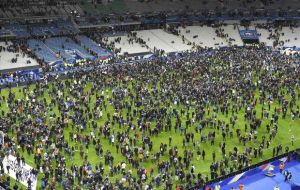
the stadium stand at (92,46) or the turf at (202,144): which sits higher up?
the stadium stand at (92,46)

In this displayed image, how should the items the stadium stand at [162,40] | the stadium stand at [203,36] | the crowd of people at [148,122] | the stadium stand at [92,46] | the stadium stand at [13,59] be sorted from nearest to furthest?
the crowd of people at [148,122] < the stadium stand at [13,59] < the stadium stand at [92,46] < the stadium stand at [162,40] < the stadium stand at [203,36]

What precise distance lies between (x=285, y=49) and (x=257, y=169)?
43.7 metres

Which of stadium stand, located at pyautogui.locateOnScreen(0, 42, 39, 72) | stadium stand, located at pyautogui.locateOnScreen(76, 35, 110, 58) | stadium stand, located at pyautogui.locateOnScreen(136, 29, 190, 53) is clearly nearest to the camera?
stadium stand, located at pyautogui.locateOnScreen(0, 42, 39, 72)

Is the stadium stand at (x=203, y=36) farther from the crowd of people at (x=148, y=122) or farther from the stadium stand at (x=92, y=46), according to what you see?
the crowd of people at (x=148, y=122)

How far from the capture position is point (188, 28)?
256 feet

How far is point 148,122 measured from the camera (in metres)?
35.5

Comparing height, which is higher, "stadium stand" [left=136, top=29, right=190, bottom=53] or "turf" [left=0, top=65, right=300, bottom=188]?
"stadium stand" [left=136, top=29, right=190, bottom=53]

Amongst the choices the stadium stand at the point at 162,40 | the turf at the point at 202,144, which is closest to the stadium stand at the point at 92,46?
the stadium stand at the point at 162,40

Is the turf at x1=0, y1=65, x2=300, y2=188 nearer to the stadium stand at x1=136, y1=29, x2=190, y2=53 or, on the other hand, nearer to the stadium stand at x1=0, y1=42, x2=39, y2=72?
the stadium stand at x1=0, y1=42, x2=39, y2=72

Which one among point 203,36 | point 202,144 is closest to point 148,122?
point 202,144

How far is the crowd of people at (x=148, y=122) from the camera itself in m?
28.5

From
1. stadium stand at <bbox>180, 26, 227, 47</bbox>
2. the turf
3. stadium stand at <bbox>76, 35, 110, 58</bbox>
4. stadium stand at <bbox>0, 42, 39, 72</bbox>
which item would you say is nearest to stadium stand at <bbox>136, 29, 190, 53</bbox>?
stadium stand at <bbox>180, 26, 227, 47</bbox>

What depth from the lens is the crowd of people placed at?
28469 mm

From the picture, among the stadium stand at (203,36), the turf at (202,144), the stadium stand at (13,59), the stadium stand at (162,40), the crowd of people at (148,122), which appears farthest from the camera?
the stadium stand at (203,36)
